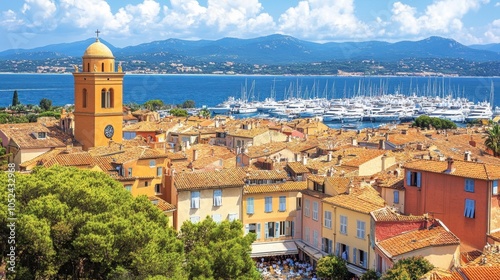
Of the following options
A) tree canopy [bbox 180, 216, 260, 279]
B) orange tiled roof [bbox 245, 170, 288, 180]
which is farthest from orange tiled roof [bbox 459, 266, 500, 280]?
orange tiled roof [bbox 245, 170, 288, 180]

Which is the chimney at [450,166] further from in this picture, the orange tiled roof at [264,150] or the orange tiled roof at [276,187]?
the orange tiled roof at [264,150]

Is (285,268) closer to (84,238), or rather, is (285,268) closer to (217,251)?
(217,251)

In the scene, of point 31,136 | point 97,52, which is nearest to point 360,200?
point 97,52

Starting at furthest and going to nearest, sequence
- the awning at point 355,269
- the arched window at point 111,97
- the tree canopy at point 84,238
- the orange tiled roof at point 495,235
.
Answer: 1. the arched window at point 111,97
2. the awning at point 355,269
3. the orange tiled roof at point 495,235
4. the tree canopy at point 84,238

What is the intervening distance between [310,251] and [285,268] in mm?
1476

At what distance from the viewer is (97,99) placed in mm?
43281

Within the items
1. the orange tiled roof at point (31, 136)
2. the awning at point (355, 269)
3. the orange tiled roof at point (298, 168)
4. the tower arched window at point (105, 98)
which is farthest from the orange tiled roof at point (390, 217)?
the orange tiled roof at point (31, 136)

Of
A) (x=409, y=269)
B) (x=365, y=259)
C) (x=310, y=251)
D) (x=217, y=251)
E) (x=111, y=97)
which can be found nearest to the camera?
(x=217, y=251)

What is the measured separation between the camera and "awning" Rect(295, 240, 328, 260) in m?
33.1

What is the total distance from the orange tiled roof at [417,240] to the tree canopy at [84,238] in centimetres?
871

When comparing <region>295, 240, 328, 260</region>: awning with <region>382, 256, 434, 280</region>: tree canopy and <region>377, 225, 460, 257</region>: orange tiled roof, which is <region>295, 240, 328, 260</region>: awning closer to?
<region>377, 225, 460, 257</region>: orange tiled roof

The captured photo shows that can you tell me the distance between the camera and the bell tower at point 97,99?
43.3 metres

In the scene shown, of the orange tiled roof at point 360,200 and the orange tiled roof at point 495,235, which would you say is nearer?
the orange tiled roof at point 495,235

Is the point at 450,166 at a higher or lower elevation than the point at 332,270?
higher
